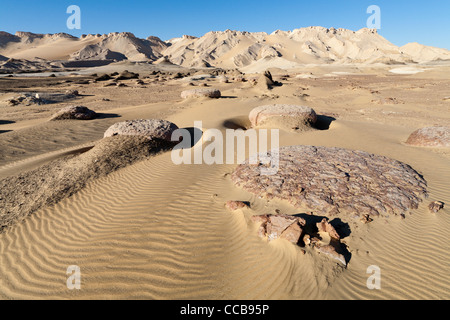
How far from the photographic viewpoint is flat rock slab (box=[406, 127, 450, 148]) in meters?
7.41

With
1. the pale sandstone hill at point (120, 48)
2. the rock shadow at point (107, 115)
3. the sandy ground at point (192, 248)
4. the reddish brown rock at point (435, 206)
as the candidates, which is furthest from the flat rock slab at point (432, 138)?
the pale sandstone hill at point (120, 48)

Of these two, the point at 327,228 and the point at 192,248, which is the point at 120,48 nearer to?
the point at 192,248

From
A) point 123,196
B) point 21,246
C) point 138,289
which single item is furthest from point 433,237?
point 21,246

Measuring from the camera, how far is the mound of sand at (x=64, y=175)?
15.9 ft

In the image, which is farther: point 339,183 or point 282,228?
point 339,183

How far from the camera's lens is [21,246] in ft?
12.5

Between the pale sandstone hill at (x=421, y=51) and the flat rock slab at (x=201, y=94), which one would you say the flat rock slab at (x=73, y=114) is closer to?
the flat rock slab at (x=201, y=94)

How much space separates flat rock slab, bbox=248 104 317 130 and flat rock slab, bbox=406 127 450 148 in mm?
3752

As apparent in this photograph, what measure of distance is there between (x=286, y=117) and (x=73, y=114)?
37.2ft

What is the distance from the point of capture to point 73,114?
12.2 metres

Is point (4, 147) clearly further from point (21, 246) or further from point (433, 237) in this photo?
point (433, 237)

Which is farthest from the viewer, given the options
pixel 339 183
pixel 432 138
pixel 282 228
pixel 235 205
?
pixel 432 138

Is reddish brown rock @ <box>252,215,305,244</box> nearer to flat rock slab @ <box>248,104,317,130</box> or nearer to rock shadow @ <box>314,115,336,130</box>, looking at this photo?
flat rock slab @ <box>248,104,317,130</box>

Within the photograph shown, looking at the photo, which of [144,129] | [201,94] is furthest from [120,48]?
[144,129]
